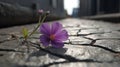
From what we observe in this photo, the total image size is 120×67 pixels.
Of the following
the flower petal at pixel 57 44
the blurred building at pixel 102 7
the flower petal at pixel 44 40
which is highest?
the flower petal at pixel 44 40

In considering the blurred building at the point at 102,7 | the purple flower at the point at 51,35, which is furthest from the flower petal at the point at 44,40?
the blurred building at the point at 102,7

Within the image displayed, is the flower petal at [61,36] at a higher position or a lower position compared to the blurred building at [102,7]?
higher

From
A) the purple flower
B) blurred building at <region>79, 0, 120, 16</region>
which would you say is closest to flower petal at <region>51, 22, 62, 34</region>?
the purple flower

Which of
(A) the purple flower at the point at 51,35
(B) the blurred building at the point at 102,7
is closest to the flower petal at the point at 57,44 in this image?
(A) the purple flower at the point at 51,35

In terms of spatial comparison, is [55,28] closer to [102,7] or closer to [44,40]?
[44,40]

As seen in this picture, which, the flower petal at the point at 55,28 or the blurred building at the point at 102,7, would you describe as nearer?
the flower petal at the point at 55,28

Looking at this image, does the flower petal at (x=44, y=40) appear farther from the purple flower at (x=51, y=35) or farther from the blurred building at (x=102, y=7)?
the blurred building at (x=102, y=7)

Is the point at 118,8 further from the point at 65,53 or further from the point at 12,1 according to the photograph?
the point at 65,53

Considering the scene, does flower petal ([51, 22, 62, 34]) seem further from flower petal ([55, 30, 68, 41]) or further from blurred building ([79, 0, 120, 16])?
blurred building ([79, 0, 120, 16])

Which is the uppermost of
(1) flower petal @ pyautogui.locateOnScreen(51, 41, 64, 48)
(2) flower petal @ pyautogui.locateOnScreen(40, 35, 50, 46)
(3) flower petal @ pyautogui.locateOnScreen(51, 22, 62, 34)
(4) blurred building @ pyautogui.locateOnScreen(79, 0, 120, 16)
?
(3) flower petal @ pyautogui.locateOnScreen(51, 22, 62, 34)

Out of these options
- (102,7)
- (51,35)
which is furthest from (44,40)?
(102,7)

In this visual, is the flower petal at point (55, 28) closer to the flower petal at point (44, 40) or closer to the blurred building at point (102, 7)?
the flower petal at point (44, 40)

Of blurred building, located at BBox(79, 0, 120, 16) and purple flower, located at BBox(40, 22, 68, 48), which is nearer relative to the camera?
purple flower, located at BBox(40, 22, 68, 48)
